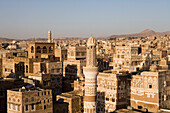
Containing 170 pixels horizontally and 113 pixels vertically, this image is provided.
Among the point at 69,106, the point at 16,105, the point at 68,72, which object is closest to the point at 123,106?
the point at 69,106

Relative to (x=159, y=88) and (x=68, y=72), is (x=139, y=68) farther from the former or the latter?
(x=68, y=72)

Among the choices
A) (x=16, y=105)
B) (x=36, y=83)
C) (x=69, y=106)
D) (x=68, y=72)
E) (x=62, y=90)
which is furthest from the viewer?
(x=68, y=72)

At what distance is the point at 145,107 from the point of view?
1435 inches

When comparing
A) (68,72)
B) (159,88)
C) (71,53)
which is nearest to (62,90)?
(68,72)

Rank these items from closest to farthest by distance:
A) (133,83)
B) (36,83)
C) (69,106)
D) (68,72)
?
1. (133,83)
2. (69,106)
3. (36,83)
4. (68,72)

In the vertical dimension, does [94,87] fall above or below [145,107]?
above

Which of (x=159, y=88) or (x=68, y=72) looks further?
(x=68, y=72)

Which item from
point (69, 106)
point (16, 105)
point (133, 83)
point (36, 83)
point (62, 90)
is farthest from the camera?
point (62, 90)

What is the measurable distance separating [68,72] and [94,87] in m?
20.8

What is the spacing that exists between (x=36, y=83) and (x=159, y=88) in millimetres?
19223

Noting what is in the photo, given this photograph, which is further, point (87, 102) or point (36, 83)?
point (36, 83)

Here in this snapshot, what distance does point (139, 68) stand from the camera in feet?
146

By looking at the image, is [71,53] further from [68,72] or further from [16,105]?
[16,105]

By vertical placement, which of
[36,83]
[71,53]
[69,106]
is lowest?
[69,106]
